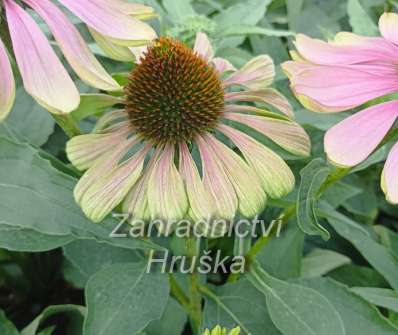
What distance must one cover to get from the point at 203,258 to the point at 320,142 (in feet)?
0.85

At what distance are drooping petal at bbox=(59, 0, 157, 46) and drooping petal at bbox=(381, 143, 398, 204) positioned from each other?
0.23m

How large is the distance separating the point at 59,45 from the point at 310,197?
0.27 metres

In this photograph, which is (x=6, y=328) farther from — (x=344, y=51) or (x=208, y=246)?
(x=344, y=51)

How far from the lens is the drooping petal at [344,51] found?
0.67 metres

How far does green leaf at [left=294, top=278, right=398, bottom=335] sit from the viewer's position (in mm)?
752

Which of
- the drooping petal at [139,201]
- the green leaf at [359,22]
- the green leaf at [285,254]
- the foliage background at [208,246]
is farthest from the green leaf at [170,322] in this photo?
the green leaf at [359,22]

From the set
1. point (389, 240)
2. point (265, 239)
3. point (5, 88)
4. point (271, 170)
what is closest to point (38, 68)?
point (5, 88)

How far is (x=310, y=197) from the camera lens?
66 centimetres

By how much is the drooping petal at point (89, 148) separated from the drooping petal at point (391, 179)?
271 mm

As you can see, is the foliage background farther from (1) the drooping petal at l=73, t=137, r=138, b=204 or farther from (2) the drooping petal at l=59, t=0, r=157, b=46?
(2) the drooping petal at l=59, t=0, r=157, b=46

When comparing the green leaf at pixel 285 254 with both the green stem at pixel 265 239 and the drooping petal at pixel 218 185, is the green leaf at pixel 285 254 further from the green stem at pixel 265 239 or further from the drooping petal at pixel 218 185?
the drooping petal at pixel 218 185

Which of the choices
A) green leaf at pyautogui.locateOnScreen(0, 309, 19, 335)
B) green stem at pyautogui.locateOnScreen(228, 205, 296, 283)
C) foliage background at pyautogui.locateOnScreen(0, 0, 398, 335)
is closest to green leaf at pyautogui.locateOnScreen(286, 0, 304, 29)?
foliage background at pyautogui.locateOnScreen(0, 0, 398, 335)

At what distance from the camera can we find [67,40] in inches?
23.7

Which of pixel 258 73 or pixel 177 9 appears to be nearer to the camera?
pixel 258 73
